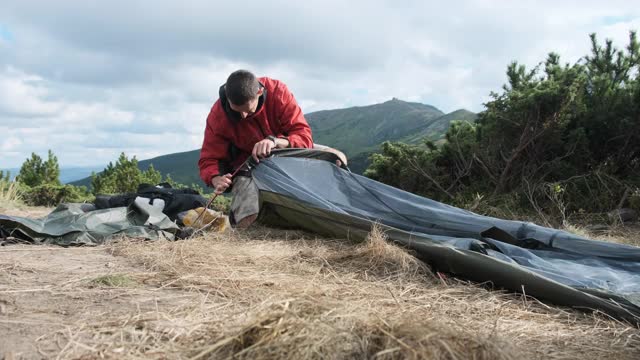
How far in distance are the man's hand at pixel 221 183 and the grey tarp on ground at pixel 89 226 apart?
0.46 metres

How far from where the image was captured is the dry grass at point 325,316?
137 cm

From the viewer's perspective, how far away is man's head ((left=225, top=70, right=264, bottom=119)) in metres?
4.09

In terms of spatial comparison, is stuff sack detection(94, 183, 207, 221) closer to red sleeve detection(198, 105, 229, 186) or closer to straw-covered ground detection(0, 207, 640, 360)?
red sleeve detection(198, 105, 229, 186)

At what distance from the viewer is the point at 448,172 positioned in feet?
24.0

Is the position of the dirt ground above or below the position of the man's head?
below

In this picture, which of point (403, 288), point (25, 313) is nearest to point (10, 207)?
point (25, 313)

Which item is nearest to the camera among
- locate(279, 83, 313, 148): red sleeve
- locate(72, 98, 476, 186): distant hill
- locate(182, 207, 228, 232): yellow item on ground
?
locate(182, 207, 228, 232): yellow item on ground

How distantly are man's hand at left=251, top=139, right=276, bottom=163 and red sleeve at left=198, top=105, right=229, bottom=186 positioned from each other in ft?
1.46

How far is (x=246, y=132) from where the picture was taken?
4562mm

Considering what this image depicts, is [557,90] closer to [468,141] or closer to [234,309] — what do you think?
[468,141]

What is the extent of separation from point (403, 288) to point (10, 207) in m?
6.28

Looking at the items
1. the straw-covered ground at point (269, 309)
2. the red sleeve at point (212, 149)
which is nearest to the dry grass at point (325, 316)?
the straw-covered ground at point (269, 309)

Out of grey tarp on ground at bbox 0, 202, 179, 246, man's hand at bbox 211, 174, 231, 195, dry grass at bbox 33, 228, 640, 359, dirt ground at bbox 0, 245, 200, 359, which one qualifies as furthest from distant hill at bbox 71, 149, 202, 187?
dry grass at bbox 33, 228, 640, 359

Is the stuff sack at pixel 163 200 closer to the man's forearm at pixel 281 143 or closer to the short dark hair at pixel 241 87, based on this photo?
the man's forearm at pixel 281 143
